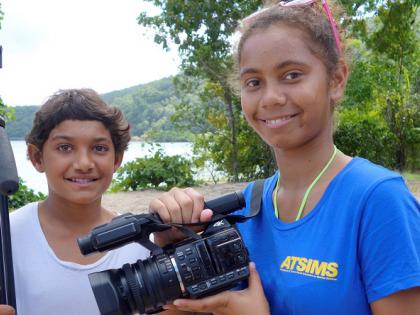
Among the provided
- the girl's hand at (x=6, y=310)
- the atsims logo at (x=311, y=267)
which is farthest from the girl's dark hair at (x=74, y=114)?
the atsims logo at (x=311, y=267)

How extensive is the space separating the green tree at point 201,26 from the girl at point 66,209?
7218 mm

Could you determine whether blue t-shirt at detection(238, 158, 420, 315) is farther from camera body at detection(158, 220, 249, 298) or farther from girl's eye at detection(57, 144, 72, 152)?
girl's eye at detection(57, 144, 72, 152)

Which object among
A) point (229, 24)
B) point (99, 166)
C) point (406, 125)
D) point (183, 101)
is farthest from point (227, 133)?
point (99, 166)

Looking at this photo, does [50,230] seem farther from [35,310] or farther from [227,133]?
[227,133]

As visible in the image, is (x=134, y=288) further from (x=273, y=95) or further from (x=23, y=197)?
(x=23, y=197)

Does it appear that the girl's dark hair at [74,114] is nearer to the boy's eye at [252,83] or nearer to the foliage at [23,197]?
the boy's eye at [252,83]

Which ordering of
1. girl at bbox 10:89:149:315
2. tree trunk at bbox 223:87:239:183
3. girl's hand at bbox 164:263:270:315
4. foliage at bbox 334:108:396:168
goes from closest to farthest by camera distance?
girl's hand at bbox 164:263:270:315
girl at bbox 10:89:149:315
tree trunk at bbox 223:87:239:183
foliage at bbox 334:108:396:168

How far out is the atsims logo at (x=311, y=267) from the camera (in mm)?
1173

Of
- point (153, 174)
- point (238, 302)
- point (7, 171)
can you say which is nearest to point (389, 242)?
point (238, 302)

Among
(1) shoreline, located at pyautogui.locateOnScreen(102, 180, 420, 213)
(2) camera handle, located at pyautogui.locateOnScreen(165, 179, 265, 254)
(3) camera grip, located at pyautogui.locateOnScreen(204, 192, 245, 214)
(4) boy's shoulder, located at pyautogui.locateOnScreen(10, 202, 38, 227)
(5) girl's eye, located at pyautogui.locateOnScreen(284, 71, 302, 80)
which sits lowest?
(1) shoreline, located at pyautogui.locateOnScreen(102, 180, 420, 213)

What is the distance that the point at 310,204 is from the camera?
52.9 inches

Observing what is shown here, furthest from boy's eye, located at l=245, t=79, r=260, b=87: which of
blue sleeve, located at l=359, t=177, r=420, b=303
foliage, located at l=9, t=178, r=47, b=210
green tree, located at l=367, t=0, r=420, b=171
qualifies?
green tree, located at l=367, t=0, r=420, b=171

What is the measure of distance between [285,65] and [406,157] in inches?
527

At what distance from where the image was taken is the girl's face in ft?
4.37
